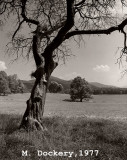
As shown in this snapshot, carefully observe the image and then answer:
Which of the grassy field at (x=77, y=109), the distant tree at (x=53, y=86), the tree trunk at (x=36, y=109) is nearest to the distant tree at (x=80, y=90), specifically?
the grassy field at (x=77, y=109)

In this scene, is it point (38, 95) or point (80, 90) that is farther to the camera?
point (80, 90)

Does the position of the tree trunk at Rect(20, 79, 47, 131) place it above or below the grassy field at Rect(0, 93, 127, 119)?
above

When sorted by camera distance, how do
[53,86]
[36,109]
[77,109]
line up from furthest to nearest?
1. [53,86]
2. [77,109]
3. [36,109]

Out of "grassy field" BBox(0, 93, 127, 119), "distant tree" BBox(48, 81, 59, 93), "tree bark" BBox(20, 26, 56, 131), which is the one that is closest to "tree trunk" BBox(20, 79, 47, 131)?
"tree bark" BBox(20, 26, 56, 131)

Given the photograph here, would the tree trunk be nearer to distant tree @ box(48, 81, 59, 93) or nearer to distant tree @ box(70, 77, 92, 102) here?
distant tree @ box(70, 77, 92, 102)

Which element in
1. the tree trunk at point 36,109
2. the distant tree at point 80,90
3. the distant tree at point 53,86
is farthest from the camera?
the distant tree at point 53,86

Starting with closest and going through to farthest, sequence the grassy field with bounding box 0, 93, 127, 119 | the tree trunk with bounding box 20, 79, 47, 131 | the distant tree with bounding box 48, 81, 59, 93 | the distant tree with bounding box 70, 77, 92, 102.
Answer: the tree trunk with bounding box 20, 79, 47, 131 < the grassy field with bounding box 0, 93, 127, 119 < the distant tree with bounding box 70, 77, 92, 102 < the distant tree with bounding box 48, 81, 59, 93

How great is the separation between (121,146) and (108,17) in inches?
255

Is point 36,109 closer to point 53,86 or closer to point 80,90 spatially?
point 80,90

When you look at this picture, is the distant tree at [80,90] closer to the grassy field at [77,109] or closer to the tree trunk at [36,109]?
the grassy field at [77,109]

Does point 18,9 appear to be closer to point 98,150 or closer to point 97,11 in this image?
point 97,11

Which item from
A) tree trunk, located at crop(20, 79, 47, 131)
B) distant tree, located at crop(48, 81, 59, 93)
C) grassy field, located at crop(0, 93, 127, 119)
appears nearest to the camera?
tree trunk, located at crop(20, 79, 47, 131)

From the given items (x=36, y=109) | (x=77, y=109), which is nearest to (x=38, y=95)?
(x=36, y=109)

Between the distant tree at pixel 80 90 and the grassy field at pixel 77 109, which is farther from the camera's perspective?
the distant tree at pixel 80 90
